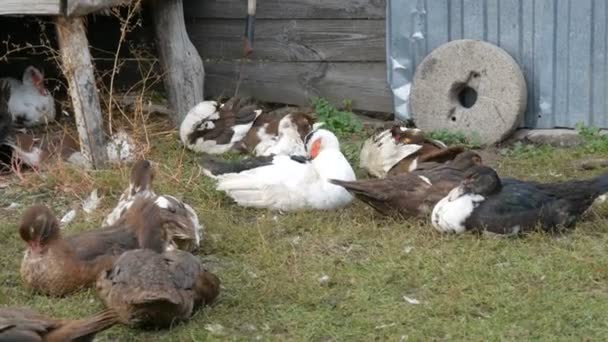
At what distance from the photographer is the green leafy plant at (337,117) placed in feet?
32.0

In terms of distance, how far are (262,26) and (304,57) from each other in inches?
20.6

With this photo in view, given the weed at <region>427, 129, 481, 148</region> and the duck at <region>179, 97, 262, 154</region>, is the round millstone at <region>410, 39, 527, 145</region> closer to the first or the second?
the weed at <region>427, 129, 481, 148</region>

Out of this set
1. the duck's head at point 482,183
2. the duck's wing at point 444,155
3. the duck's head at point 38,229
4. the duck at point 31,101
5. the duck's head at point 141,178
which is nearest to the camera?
the duck's head at point 38,229

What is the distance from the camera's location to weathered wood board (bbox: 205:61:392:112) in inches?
394

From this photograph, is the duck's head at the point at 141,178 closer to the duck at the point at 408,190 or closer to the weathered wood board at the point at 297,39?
the duck at the point at 408,190

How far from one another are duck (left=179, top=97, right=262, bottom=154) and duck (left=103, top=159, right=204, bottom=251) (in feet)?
6.78

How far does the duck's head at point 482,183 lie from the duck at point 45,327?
2.70m

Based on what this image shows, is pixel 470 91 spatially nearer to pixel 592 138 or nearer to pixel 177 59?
pixel 592 138

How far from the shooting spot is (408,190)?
23.5 ft

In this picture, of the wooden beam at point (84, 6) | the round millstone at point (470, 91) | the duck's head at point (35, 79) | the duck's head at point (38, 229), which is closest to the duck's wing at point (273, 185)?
the wooden beam at point (84, 6)

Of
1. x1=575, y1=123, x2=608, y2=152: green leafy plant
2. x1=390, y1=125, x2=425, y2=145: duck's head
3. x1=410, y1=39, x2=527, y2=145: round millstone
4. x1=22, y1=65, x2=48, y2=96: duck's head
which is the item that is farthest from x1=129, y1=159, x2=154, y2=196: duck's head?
x1=22, y1=65, x2=48, y2=96: duck's head

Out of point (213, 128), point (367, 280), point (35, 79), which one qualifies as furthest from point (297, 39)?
point (367, 280)

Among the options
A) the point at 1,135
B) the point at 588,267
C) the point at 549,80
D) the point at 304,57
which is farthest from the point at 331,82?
the point at 588,267

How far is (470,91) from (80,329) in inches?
213
